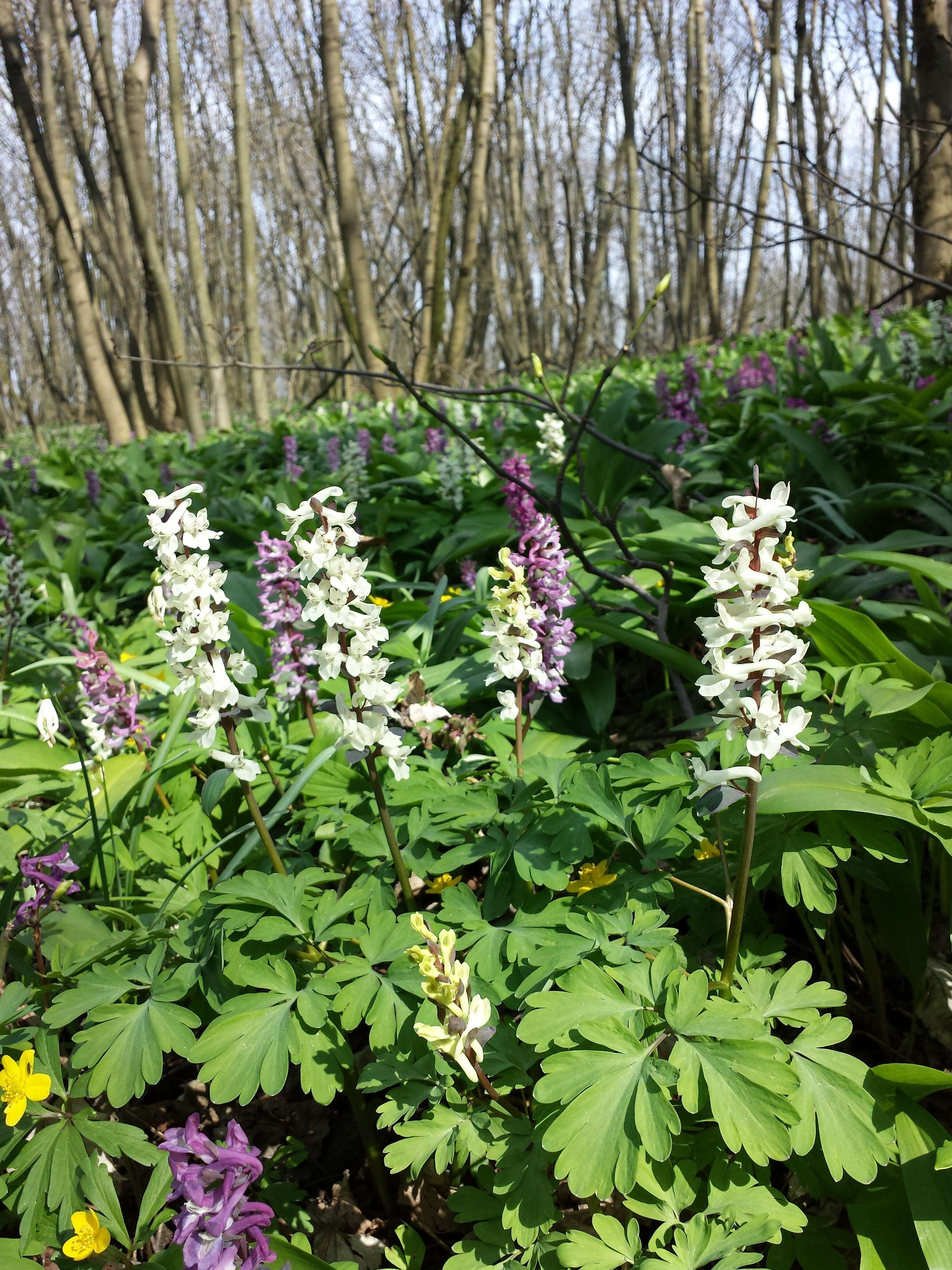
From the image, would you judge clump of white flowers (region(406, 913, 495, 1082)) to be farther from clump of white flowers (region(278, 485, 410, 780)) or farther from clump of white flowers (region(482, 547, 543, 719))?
clump of white flowers (region(482, 547, 543, 719))

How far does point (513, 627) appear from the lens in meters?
1.71

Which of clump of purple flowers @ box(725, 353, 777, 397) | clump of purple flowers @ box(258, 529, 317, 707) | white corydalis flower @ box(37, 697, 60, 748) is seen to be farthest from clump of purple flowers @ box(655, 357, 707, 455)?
white corydalis flower @ box(37, 697, 60, 748)

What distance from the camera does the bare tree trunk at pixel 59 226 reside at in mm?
8875

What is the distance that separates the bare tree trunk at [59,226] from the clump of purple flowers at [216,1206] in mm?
9646

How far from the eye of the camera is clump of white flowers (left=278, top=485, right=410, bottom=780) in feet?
4.21

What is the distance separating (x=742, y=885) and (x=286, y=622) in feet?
4.97

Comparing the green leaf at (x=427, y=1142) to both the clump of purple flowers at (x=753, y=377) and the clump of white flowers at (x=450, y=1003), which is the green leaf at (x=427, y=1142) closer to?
the clump of white flowers at (x=450, y=1003)

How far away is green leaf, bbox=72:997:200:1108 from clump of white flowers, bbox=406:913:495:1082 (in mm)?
407

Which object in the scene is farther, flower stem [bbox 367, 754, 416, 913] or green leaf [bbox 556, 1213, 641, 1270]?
flower stem [bbox 367, 754, 416, 913]

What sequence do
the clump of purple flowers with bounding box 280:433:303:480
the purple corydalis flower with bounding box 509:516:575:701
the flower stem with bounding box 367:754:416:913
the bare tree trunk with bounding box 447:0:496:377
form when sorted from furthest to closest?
the bare tree trunk with bounding box 447:0:496:377 < the clump of purple flowers with bounding box 280:433:303:480 < the purple corydalis flower with bounding box 509:516:575:701 < the flower stem with bounding box 367:754:416:913

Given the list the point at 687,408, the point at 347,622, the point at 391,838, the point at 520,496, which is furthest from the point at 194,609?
the point at 687,408

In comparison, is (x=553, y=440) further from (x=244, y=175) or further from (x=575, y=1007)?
(x=244, y=175)

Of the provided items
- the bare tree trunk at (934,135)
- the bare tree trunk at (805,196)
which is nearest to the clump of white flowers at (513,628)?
the bare tree trunk at (934,135)

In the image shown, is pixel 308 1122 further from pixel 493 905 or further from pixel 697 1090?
pixel 697 1090
